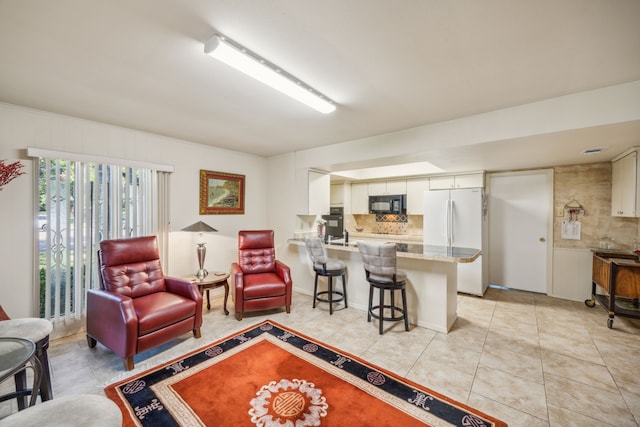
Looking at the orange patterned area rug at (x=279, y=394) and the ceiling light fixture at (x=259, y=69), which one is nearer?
the ceiling light fixture at (x=259, y=69)

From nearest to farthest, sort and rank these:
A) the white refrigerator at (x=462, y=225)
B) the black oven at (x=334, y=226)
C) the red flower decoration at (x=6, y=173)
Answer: the red flower decoration at (x=6, y=173), the white refrigerator at (x=462, y=225), the black oven at (x=334, y=226)

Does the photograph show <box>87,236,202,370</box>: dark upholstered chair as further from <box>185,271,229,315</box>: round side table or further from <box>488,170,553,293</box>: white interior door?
<box>488,170,553,293</box>: white interior door

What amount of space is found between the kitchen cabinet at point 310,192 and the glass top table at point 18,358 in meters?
3.42

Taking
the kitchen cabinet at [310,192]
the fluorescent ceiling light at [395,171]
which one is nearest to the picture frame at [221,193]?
the kitchen cabinet at [310,192]

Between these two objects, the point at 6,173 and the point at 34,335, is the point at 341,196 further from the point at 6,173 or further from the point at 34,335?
the point at 34,335

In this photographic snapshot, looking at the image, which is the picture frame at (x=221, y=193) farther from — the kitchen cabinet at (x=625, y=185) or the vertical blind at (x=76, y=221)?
the kitchen cabinet at (x=625, y=185)

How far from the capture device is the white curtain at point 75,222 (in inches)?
109

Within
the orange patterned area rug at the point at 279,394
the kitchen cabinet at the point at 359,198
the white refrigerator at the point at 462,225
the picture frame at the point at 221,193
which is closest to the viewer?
the orange patterned area rug at the point at 279,394

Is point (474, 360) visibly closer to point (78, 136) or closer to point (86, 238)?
point (86, 238)

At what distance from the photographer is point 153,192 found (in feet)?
11.7

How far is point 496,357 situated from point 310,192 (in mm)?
3180

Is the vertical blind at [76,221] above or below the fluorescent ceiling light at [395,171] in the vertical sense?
below

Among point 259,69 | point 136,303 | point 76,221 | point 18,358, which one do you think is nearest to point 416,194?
point 259,69

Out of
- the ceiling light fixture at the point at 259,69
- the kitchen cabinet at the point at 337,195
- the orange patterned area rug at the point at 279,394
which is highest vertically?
the ceiling light fixture at the point at 259,69
